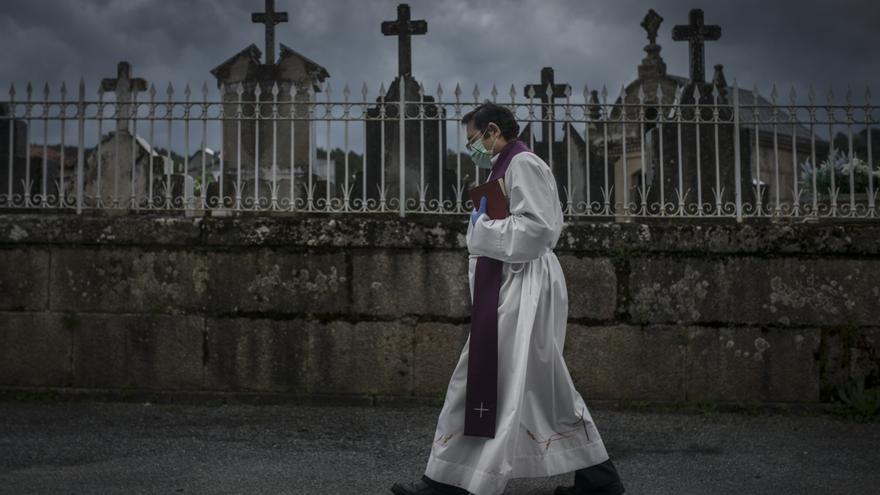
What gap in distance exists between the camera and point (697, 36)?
764 centimetres

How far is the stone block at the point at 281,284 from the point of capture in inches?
223

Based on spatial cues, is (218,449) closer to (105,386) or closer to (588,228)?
(105,386)

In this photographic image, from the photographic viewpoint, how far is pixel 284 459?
4.16 meters

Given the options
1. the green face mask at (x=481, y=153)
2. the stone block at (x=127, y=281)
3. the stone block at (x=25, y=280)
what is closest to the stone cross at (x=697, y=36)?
the green face mask at (x=481, y=153)

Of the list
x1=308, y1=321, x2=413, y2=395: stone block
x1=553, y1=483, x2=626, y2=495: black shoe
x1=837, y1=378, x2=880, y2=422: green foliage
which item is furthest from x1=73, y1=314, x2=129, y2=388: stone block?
x1=837, y1=378, x2=880, y2=422: green foliage

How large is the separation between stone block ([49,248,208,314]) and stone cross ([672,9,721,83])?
5233mm

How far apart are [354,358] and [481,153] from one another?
8.25ft

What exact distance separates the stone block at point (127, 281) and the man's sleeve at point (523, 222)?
10.1ft

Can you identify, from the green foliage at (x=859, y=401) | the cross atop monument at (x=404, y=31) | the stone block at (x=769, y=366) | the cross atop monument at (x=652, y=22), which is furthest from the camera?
the cross atop monument at (x=652, y=22)

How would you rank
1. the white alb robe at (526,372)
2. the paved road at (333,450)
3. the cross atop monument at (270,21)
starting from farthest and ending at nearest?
the cross atop monument at (270,21) < the paved road at (333,450) < the white alb robe at (526,372)

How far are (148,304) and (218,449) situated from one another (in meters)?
1.83

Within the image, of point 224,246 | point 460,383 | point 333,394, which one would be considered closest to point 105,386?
point 224,246

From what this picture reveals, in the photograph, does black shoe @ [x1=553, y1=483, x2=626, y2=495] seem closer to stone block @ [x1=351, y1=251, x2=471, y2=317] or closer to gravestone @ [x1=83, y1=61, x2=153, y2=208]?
stone block @ [x1=351, y1=251, x2=471, y2=317]

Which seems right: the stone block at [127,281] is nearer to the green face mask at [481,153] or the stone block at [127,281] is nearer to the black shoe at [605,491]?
the green face mask at [481,153]
